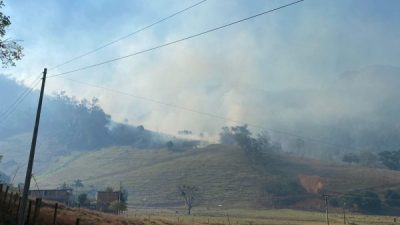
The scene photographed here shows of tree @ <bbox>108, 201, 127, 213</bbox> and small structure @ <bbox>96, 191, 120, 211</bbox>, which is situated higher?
small structure @ <bbox>96, 191, 120, 211</bbox>

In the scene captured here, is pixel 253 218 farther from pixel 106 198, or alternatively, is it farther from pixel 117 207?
pixel 106 198

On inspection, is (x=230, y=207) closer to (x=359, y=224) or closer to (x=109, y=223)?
(x=359, y=224)

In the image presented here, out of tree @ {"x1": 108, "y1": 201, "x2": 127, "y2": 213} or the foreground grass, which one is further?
tree @ {"x1": 108, "y1": 201, "x2": 127, "y2": 213}

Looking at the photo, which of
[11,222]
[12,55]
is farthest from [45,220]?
[12,55]

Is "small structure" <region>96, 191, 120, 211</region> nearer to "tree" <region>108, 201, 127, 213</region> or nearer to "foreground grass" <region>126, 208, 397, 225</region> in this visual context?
"foreground grass" <region>126, 208, 397, 225</region>

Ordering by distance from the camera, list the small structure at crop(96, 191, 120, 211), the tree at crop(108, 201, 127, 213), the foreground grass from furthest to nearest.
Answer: the small structure at crop(96, 191, 120, 211)
the tree at crop(108, 201, 127, 213)
the foreground grass

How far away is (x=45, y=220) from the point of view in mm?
35625

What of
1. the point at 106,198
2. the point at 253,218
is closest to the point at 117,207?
the point at 106,198

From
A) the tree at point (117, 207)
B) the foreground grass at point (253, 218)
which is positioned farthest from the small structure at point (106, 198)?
the tree at point (117, 207)

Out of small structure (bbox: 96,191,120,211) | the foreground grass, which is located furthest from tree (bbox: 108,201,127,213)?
small structure (bbox: 96,191,120,211)

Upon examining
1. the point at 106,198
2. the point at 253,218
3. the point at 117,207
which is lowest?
the point at 253,218

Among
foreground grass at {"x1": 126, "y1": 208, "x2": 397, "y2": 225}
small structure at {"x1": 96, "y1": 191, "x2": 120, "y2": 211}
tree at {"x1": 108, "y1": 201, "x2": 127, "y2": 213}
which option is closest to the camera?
foreground grass at {"x1": 126, "y1": 208, "x2": 397, "y2": 225}

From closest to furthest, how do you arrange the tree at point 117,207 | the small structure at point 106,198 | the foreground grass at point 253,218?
the foreground grass at point 253,218 → the tree at point 117,207 → the small structure at point 106,198

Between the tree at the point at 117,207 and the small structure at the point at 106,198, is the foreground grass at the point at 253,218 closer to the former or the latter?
the tree at the point at 117,207
